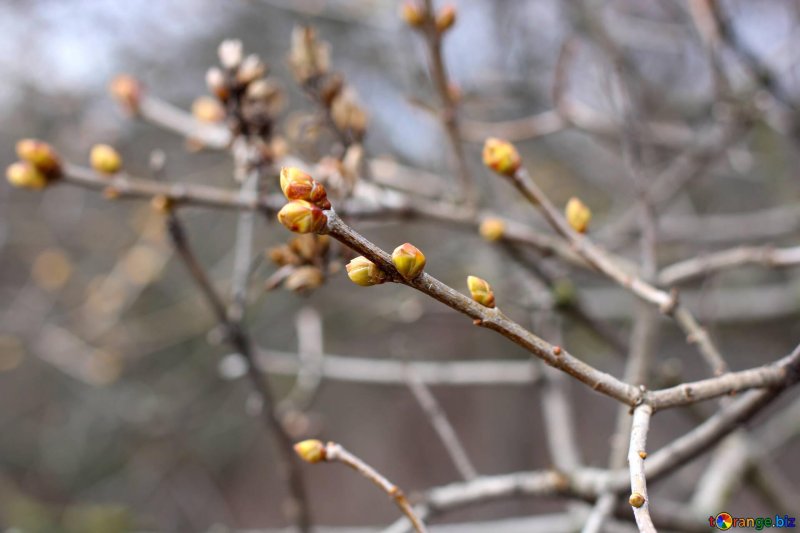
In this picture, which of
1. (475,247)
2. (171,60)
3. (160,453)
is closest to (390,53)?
(475,247)

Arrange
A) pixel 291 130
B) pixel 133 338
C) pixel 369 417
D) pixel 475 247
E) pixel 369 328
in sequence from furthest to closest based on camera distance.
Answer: pixel 369 417 < pixel 133 338 < pixel 369 328 < pixel 475 247 < pixel 291 130

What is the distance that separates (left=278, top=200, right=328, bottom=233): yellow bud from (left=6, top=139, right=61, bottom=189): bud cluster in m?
0.57

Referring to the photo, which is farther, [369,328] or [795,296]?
[369,328]

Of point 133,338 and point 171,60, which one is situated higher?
point 171,60

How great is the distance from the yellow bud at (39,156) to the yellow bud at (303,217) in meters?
0.57

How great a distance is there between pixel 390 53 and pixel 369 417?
10.3 ft

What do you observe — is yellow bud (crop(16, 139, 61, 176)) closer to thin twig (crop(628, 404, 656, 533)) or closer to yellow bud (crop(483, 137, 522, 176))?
yellow bud (crop(483, 137, 522, 176))

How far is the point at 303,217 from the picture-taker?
0.46 metres

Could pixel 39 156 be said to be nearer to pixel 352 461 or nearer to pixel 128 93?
pixel 128 93

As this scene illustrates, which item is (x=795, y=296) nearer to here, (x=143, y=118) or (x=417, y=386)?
(x=417, y=386)

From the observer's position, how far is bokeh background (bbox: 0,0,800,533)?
221 centimetres

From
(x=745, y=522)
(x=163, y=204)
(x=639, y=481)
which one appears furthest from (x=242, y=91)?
(x=745, y=522)

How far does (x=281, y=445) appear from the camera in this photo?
3.34 ft

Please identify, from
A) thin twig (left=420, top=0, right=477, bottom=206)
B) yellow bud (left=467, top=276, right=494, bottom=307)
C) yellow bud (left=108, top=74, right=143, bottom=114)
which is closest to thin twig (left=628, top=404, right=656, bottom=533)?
yellow bud (left=467, top=276, right=494, bottom=307)
